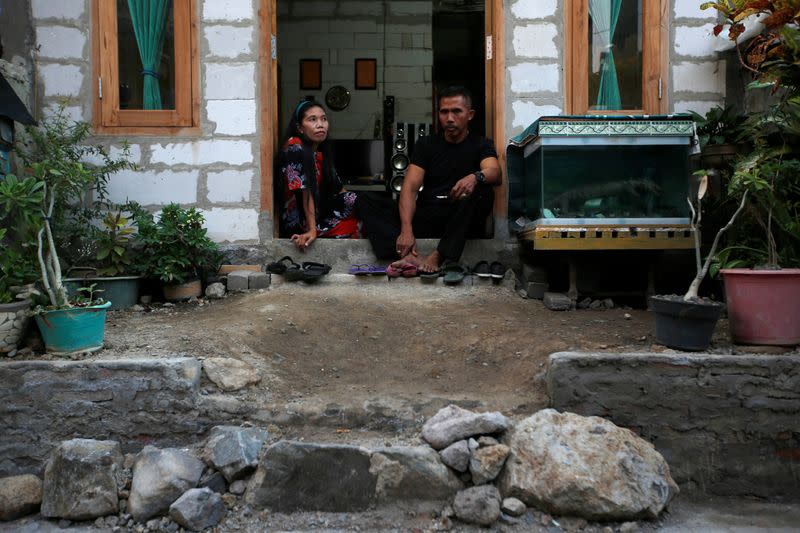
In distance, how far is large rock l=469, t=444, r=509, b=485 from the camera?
3.02 metres

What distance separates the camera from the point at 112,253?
4801 mm

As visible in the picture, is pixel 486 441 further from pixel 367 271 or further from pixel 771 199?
pixel 367 271

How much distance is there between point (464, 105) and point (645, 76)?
143 cm

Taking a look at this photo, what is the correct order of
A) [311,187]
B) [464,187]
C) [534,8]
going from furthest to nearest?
[311,187] → [534,8] → [464,187]

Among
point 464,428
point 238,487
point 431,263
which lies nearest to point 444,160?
point 431,263

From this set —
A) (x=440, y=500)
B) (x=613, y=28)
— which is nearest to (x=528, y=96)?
(x=613, y=28)

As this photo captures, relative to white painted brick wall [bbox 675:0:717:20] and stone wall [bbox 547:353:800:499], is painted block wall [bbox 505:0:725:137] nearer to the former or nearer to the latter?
white painted brick wall [bbox 675:0:717:20]

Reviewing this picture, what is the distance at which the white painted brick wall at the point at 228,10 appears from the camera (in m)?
5.32

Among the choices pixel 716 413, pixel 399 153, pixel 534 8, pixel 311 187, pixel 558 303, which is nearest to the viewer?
pixel 716 413

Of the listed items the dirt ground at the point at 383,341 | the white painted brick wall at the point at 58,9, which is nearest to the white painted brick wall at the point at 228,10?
the white painted brick wall at the point at 58,9

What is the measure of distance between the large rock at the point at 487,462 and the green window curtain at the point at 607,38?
3.34 m

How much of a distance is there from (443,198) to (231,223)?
67.0 inches

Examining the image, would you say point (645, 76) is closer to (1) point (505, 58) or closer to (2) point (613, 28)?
(2) point (613, 28)

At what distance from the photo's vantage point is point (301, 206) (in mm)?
5648
